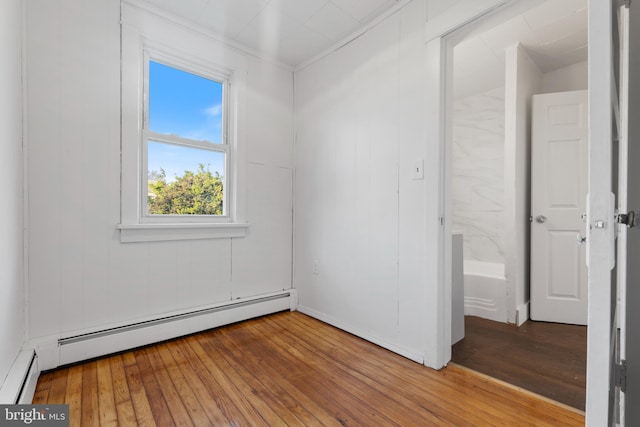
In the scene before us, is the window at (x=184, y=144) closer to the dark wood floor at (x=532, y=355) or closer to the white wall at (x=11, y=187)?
the white wall at (x=11, y=187)

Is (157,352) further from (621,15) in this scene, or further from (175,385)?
(621,15)

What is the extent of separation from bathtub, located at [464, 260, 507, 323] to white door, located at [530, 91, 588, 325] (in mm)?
316

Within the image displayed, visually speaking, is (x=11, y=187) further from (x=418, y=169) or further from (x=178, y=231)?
(x=418, y=169)

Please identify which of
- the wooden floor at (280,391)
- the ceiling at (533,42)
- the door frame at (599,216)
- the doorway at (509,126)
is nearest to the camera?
the door frame at (599,216)

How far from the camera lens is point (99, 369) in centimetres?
180

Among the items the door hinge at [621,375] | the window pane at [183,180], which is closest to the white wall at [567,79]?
the door hinge at [621,375]

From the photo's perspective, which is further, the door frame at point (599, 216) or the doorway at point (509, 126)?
the doorway at point (509, 126)

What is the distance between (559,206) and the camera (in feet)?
8.88

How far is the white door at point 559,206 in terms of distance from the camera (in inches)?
103

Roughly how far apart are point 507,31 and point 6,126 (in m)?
3.32

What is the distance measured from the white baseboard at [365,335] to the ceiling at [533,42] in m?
2.00

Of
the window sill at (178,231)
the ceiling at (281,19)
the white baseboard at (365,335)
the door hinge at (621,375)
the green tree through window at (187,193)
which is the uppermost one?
the ceiling at (281,19)

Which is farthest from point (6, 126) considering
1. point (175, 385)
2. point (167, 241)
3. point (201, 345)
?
point (201, 345)

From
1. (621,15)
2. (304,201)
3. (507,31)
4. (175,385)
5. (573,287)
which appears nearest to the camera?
(621,15)
